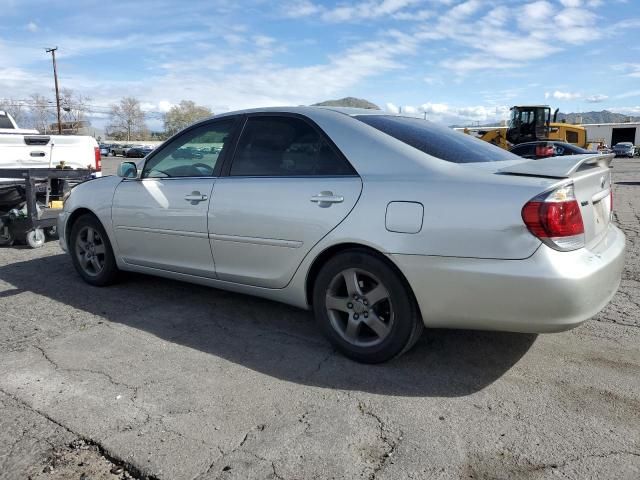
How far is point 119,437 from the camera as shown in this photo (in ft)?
8.78

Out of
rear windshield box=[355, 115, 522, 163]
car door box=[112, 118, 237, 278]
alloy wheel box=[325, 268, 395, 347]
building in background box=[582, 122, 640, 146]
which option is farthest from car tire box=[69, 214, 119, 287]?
building in background box=[582, 122, 640, 146]

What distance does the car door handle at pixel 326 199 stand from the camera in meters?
3.44

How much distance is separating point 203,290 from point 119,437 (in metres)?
2.54

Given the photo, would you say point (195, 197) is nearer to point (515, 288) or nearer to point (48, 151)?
point (515, 288)

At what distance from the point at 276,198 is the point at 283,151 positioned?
0.40m

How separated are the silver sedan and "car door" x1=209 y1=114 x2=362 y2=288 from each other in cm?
1

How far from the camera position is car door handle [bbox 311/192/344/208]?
11.3ft

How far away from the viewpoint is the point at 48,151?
26.5 feet

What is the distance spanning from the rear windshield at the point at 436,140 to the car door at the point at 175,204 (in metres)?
1.25

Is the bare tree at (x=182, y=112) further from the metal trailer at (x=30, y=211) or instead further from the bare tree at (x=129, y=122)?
the metal trailer at (x=30, y=211)

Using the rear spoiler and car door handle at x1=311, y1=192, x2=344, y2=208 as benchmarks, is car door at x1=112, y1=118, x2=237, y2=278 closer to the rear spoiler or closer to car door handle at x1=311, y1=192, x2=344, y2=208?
car door handle at x1=311, y1=192, x2=344, y2=208

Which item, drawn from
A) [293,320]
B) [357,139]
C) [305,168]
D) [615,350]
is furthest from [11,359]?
[615,350]

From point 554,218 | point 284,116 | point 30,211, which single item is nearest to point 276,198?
point 284,116

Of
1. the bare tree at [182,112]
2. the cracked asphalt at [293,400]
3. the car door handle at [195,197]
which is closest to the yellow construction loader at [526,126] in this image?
the cracked asphalt at [293,400]
